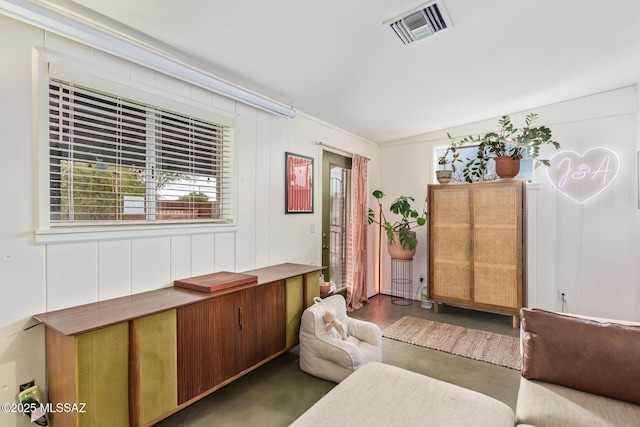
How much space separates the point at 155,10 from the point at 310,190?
2289mm

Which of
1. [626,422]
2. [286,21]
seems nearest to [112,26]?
[286,21]

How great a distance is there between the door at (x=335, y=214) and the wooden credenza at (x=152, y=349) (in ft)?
5.51

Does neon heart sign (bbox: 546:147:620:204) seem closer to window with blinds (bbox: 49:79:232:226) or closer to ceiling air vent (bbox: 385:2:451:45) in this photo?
ceiling air vent (bbox: 385:2:451:45)

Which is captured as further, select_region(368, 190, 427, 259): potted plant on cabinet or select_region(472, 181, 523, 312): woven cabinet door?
select_region(368, 190, 427, 259): potted plant on cabinet

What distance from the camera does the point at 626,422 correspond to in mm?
1403

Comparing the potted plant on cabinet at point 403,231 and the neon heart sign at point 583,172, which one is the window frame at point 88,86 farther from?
the neon heart sign at point 583,172

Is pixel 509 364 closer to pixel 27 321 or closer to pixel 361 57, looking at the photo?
pixel 361 57

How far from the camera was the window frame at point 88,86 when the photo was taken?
172 centimetres

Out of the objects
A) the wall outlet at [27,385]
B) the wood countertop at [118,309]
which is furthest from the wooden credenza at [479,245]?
the wall outlet at [27,385]

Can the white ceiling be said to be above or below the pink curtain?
above

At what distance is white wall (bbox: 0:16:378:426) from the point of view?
1.63 m

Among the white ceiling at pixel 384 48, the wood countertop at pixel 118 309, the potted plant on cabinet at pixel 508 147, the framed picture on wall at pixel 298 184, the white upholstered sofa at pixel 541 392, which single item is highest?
the white ceiling at pixel 384 48

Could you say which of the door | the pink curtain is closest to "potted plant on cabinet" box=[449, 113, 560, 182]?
the pink curtain

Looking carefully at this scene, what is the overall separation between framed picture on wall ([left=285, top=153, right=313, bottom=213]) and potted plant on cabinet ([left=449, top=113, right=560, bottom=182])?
1.99m
